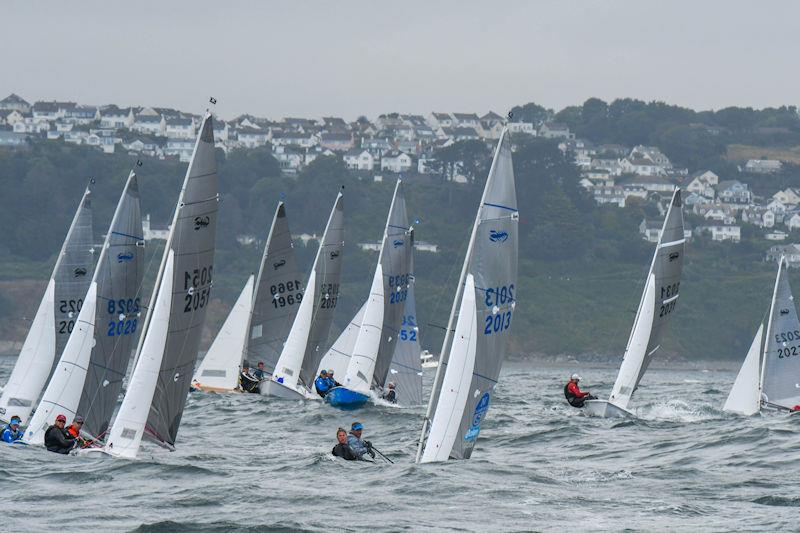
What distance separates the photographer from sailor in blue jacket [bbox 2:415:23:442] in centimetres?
2712

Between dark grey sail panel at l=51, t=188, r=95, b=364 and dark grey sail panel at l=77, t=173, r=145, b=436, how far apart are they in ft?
10.5

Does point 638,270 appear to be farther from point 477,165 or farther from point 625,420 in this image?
point 625,420

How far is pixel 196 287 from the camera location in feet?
80.3

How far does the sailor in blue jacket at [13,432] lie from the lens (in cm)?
2712

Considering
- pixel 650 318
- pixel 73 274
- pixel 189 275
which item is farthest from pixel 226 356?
pixel 189 275

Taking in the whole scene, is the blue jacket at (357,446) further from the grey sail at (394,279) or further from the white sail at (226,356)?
the white sail at (226,356)

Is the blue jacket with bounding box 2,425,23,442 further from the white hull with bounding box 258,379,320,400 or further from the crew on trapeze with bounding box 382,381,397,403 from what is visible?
the crew on trapeze with bounding box 382,381,397,403

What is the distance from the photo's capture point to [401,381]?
39812 mm

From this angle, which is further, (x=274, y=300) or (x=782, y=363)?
(x=274, y=300)

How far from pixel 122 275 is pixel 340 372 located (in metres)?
14.6

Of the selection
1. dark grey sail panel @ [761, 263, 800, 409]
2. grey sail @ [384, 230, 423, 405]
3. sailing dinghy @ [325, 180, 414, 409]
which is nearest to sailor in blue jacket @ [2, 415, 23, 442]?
sailing dinghy @ [325, 180, 414, 409]

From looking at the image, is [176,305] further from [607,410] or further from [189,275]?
[607,410]

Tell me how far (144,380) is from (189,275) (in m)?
1.83

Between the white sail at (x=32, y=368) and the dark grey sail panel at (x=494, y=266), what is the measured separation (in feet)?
34.4
